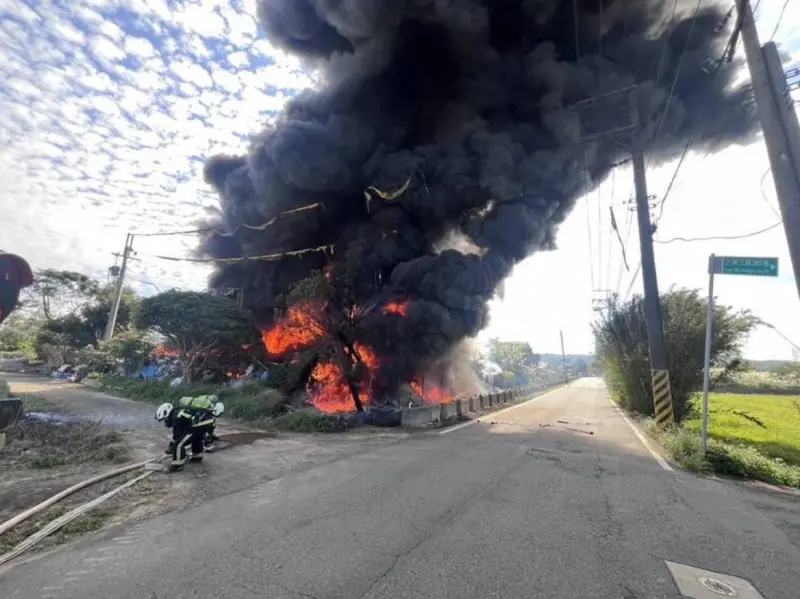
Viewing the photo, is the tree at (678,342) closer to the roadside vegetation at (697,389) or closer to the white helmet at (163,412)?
the roadside vegetation at (697,389)

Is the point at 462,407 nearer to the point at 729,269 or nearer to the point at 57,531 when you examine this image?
the point at 729,269

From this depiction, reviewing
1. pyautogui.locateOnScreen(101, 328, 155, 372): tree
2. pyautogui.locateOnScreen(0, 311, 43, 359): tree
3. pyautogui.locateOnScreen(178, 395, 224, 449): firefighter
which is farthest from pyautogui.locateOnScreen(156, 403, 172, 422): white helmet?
pyautogui.locateOnScreen(0, 311, 43, 359): tree

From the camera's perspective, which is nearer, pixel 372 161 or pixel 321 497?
pixel 321 497

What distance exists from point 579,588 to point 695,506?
3.24 m

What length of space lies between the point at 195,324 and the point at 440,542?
16.7 metres

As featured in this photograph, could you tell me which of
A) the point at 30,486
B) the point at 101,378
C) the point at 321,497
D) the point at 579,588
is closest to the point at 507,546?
the point at 579,588

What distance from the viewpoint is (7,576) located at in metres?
2.94

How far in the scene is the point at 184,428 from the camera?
6312 mm

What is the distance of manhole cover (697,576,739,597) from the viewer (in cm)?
293

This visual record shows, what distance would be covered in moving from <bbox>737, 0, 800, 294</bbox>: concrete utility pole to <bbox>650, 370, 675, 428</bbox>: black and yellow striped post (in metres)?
7.41

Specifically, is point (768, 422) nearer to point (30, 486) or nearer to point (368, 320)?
point (368, 320)

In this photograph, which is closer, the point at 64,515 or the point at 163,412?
the point at 64,515

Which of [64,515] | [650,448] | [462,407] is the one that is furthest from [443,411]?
[64,515]

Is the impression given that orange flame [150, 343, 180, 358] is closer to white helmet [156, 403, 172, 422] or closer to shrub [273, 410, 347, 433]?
shrub [273, 410, 347, 433]
